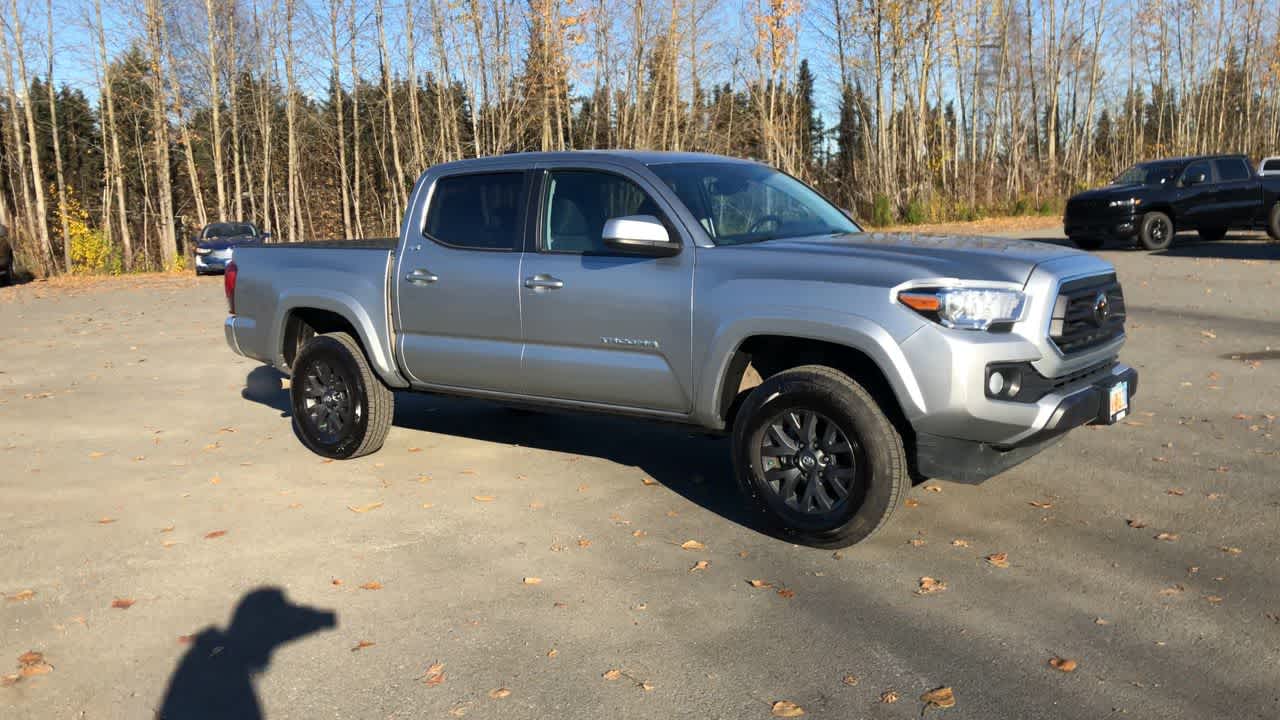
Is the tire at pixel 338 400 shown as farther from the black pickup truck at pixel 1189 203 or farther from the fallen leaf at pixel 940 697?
the black pickup truck at pixel 1189 203

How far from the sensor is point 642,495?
20.2 feet

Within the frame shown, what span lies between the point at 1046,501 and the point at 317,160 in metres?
62.0

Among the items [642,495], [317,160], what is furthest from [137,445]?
[317,160]

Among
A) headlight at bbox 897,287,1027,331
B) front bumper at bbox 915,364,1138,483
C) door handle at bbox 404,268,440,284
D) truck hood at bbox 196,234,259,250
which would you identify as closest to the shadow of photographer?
door handle at bbox 404,268,440,284

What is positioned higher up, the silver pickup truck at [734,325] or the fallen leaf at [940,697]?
the silver pickup truck at [734,325]

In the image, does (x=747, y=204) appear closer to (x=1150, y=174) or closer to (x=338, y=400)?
(x=338, y=400)

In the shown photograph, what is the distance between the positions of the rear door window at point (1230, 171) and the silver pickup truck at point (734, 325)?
59.4 ft

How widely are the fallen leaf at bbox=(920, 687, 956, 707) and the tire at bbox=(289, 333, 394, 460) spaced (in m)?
4.39

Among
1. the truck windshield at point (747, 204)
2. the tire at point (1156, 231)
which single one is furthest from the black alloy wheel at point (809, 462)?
the tire at point (1156, 231)

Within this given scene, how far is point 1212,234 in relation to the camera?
74.1 ft

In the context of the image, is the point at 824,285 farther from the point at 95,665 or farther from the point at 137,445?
the point at 137,445

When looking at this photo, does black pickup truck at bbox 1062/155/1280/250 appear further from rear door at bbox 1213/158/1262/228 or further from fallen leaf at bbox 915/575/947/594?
fallen leaf at bbox 915/575/947/594

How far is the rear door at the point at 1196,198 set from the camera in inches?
830

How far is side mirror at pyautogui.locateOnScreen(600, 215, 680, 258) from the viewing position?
532 cm
